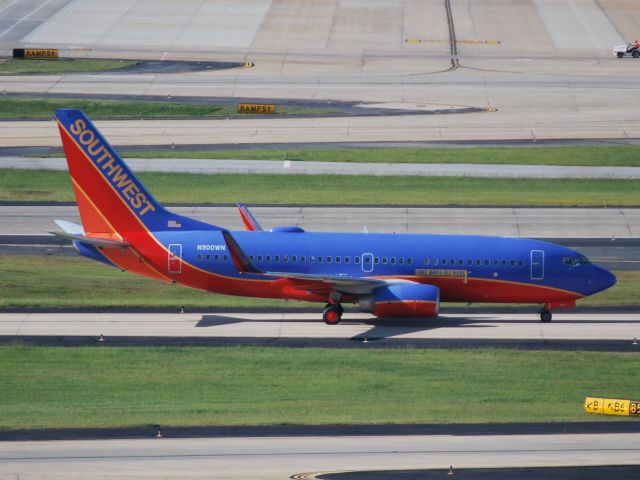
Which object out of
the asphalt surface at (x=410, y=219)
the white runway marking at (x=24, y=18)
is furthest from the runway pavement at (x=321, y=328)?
the white runway marking at (x=24, y=18)

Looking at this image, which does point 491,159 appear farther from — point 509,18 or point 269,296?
point 509,18

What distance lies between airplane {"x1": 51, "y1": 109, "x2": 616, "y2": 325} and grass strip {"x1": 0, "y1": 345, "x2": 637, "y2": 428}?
5441mm

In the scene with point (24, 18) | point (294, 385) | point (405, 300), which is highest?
point (24, 18)

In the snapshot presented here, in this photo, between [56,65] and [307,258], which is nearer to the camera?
[307,258]

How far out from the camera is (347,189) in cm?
8644

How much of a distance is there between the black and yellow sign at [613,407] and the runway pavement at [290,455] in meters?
2.33

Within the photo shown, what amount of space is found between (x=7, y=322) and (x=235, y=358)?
11610 mm

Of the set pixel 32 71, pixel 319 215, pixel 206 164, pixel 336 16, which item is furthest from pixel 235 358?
pixel 336 16

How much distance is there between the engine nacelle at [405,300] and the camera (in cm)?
5647

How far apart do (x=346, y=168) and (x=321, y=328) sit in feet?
115

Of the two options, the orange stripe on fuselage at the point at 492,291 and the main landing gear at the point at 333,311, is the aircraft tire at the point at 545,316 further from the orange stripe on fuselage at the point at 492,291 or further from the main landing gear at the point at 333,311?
the main landing gear at the point at 333,311

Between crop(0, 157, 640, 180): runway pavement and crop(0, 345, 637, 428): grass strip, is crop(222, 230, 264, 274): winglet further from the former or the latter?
crop(0, 157, 640, 180): runway pavement

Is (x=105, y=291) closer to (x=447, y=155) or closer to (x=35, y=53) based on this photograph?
(x=447, y=155)

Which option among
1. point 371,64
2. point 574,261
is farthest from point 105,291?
point 371,64
